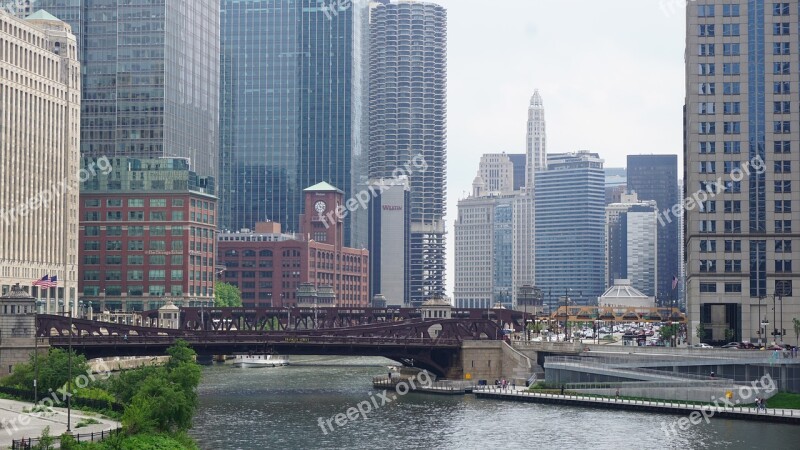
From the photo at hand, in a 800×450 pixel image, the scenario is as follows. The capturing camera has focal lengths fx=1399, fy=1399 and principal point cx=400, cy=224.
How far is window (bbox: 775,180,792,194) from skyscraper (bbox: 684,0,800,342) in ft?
0.41

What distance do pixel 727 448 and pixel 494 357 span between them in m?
67.9

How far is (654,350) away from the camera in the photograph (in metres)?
158

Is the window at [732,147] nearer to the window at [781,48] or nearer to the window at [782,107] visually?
the window at [782,107]

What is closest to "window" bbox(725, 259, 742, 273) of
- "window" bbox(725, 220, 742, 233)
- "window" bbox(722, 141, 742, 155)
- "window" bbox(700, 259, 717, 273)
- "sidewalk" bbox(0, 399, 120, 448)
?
"window" bbox(700, 259, 717, 273)

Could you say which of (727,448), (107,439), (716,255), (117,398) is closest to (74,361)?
(117,398)

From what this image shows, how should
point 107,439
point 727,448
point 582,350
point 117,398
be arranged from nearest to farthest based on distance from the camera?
1. point 107,439
2. point 727,448
3. point 117,398
4. point 582,350

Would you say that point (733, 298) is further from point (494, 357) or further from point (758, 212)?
point (494, 357)

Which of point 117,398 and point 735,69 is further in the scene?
point 735,69

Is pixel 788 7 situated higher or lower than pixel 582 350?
higher

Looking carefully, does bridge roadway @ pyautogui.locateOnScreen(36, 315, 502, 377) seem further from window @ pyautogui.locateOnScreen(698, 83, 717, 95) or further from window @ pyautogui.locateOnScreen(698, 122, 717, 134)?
window @ pyautogui.locateOnScreen(698, 83, 717, 95)

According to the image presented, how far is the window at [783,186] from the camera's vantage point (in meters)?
176

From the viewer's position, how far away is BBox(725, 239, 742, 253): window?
177625 mm

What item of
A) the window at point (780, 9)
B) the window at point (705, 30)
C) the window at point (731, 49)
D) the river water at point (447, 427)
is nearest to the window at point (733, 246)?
the window at point (731, 49)

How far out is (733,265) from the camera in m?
178
